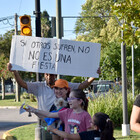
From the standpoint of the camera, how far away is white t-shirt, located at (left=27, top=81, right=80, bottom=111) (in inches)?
188

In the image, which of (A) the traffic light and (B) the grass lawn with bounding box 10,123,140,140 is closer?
(A) the traffic light

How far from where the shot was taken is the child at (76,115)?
3.82 m

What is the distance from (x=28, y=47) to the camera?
5000 mm

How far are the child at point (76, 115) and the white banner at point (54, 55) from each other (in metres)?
1.01

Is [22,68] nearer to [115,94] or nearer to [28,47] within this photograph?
[28,47]

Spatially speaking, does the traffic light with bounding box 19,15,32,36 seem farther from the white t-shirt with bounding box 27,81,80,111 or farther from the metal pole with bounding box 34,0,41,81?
the white t-shirt with bounding box 27,81,80,111

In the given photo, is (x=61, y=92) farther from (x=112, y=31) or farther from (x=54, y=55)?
(x=112, y=31)

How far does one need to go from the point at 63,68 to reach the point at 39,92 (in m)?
Answer: 0.51

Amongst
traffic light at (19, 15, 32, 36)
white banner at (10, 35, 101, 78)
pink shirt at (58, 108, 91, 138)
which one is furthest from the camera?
traffic light at (19, 15, 32, 36)

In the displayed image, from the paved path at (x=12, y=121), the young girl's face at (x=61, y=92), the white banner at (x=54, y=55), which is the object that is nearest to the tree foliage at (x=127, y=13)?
the white banner at (x=54, y=55)

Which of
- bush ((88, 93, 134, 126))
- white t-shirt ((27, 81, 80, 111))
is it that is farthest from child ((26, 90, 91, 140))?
bush ((88, 93, 134, 126))

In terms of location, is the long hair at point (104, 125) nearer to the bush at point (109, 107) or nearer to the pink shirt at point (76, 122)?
the pink shirt at point (76, 122)

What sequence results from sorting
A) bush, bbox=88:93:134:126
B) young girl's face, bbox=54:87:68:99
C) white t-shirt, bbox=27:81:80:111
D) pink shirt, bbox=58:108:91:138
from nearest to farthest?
pink shirt, bbox=58:108:91:138 → young girl's face, bbox=54:87:68:99 → white t-shirt, bbox=27:81:80:111 → bush, bbox=88:93:134:126

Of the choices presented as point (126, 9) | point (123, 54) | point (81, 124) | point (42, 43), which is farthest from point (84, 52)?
point (123, 54)
